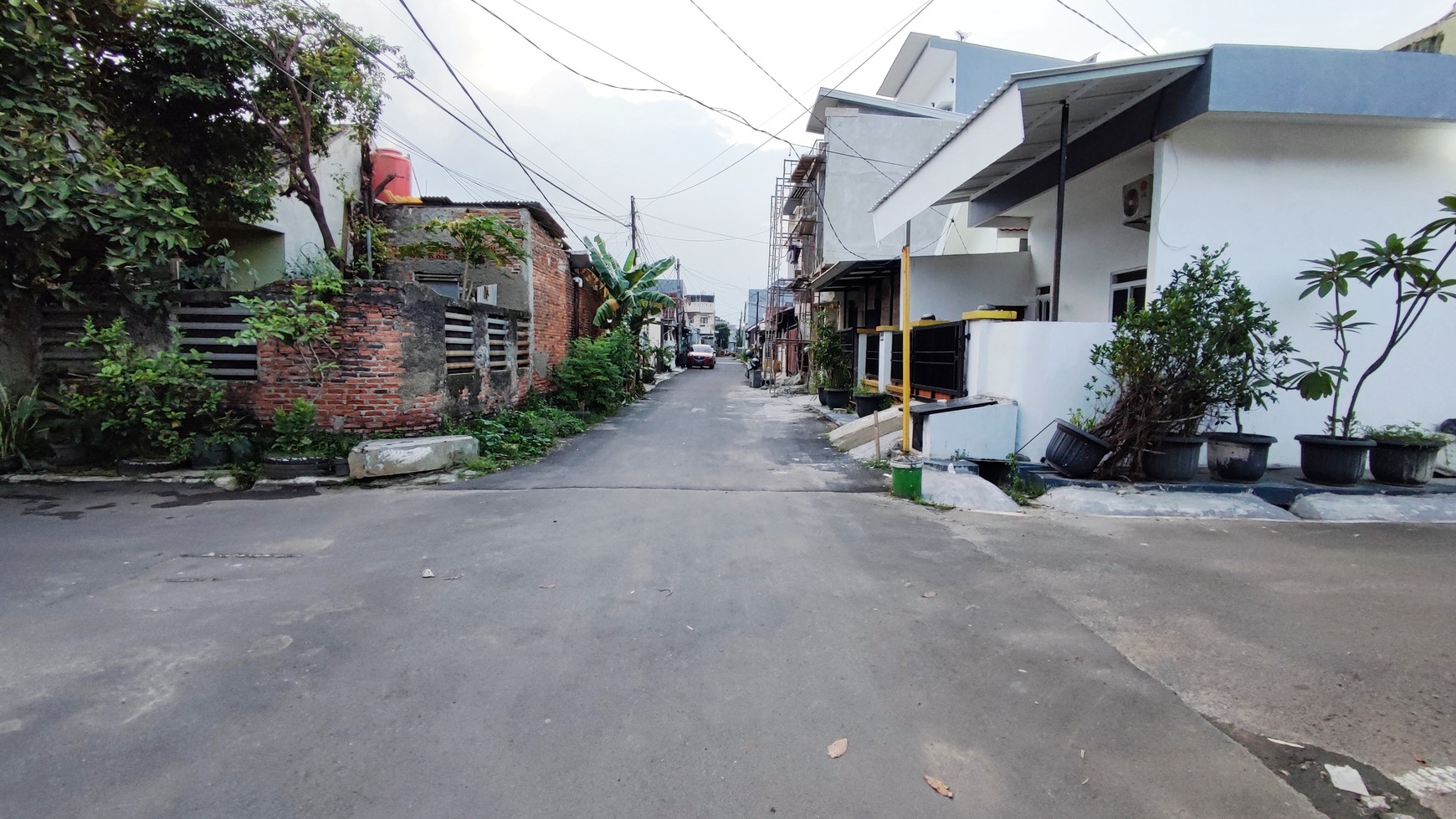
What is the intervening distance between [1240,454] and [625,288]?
14.0m

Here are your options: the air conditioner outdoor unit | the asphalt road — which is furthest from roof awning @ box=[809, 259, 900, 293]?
the asphalt road

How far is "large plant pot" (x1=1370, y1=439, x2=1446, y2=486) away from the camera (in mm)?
6883

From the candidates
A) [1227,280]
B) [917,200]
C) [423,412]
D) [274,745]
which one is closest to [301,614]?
[274,745]

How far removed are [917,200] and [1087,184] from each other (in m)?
4.06

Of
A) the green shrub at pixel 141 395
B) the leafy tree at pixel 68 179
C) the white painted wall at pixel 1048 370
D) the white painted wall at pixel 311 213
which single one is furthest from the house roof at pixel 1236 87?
the white painted wall at pixel 311 213

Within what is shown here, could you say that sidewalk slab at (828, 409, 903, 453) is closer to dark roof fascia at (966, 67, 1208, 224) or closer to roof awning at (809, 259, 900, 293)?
dark roof fascia at (966, 67, 1208, 224)

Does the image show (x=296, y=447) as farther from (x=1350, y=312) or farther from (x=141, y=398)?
(x=1350, y=312)

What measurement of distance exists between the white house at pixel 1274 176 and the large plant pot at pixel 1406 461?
925mm

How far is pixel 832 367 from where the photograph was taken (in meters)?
17.3

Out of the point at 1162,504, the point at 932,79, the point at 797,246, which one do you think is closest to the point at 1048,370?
the point at 1162,504

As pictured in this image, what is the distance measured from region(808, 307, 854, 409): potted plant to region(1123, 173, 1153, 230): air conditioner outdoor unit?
23.9ft

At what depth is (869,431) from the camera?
10359 mm

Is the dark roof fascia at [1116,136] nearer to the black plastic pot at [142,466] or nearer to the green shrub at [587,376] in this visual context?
the green shrub at [587,376]

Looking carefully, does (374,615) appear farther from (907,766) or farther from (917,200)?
(917,200)
